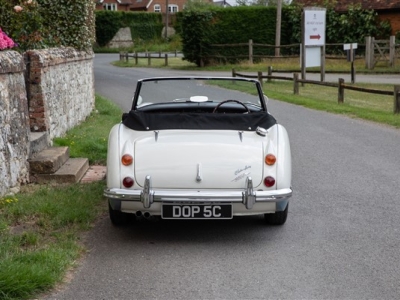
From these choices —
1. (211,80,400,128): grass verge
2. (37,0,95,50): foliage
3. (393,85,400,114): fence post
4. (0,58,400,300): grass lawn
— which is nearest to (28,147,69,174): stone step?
(0,58,400,300): grass lawn

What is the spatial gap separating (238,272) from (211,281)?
312mm

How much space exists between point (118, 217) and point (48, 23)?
780 cm

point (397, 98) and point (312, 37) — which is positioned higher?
point (312, 37)

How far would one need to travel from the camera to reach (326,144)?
12352 millimetres

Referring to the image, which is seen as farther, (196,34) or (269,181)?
(196,34)

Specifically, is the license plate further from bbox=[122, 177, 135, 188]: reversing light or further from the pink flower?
the pink flower

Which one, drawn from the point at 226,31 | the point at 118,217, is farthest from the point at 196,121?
the point at 226,31

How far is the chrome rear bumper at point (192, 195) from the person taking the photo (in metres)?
5.95

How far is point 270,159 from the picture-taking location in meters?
6.24

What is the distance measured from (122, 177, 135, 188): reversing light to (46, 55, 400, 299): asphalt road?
20.8 inches

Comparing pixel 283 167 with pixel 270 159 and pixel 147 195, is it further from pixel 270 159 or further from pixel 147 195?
pixel 147 195

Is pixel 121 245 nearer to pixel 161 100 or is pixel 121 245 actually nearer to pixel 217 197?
pixel 217 197

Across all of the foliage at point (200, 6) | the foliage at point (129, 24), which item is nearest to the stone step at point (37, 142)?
the foliage at point (200, 6)

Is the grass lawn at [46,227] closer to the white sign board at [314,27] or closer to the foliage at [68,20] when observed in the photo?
the foliage at [68,20]
